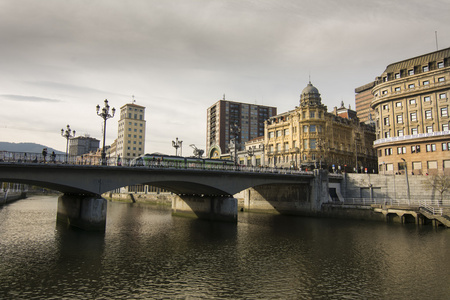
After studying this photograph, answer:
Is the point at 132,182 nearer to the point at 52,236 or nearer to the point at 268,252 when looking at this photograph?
the point at 52,236

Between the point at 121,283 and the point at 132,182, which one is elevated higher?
the point at 132,182

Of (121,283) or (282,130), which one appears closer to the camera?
(121,283)

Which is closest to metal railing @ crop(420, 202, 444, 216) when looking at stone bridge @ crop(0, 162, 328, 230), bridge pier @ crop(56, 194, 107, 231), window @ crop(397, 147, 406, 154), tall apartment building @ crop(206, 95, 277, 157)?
stone bridge @ crop(0, 162, 328, 230)

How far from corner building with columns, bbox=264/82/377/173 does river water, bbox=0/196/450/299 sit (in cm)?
4756

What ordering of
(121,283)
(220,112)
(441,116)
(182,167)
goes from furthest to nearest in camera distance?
(220,112), (441,116), (182,167), (121,283)

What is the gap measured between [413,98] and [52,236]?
73.8 metres

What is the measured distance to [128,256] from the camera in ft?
83.9

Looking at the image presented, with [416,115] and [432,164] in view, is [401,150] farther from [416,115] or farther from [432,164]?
[416,115]

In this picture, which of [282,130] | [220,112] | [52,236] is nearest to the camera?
[52,236]

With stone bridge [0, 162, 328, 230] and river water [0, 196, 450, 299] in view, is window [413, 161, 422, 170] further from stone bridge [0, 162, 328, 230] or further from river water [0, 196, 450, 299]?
river water [0, 196, 450, 299]

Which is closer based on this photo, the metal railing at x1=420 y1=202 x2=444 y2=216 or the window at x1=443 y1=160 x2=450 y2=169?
the metal railing at x1=420 y1=202 x2=444 y2=216

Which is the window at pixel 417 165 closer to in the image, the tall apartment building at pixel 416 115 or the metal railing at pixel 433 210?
the tall apartment building at pixel 416 115

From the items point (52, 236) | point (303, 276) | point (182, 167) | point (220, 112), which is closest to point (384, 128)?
point (182, 167)

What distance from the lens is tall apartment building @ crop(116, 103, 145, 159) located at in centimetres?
15712
